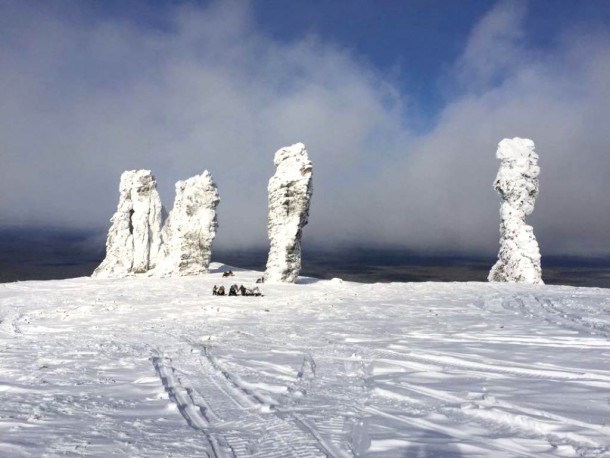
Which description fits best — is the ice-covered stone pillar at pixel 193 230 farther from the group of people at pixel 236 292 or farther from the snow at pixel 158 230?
the group of people at pixel 236 292

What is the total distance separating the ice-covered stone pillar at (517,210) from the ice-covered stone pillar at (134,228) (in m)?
31.0

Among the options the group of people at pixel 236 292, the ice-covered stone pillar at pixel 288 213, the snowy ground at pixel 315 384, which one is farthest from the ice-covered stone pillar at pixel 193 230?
the snowy ground at pixel 315 384

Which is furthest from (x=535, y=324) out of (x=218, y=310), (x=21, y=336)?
(x=21, y=336)

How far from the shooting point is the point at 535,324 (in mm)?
14461

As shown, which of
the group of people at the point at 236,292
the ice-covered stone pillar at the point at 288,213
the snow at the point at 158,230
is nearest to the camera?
the group of people at the point at 236,292

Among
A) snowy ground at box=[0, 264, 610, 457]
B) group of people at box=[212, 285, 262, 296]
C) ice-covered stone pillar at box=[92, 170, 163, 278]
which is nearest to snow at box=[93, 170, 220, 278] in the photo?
ice-covered stone pillar at box=[92, 170, 163, 278]

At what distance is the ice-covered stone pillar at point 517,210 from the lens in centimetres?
3322

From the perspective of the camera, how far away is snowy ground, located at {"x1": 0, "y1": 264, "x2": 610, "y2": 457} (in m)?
5.45

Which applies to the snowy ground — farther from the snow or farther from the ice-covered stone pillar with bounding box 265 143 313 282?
the snow

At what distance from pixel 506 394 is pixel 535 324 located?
8304mm

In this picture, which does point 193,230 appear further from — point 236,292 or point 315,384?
point 315,384

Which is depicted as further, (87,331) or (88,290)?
(88,290)

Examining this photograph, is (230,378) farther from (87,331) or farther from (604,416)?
(87,331)

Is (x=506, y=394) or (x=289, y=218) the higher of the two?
(x=289, y=218)
